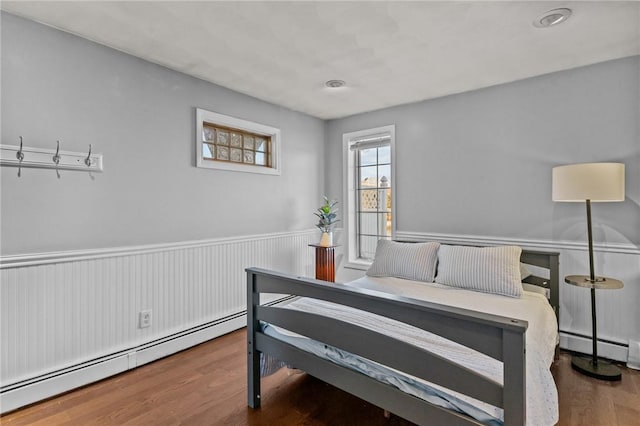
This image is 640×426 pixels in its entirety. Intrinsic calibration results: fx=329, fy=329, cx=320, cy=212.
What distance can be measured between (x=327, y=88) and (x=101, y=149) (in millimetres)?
2016

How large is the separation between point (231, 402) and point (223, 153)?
7.13ft

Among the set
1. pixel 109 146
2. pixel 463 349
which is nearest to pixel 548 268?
pixel 463 349

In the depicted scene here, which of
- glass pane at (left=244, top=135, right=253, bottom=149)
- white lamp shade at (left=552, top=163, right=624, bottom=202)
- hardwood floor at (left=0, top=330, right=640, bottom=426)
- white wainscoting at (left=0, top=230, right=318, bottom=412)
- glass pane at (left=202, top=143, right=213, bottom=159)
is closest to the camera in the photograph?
hardwood floor at (left=0, top=330, right=640, bottom=426)

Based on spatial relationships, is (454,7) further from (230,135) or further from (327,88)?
(230,135)

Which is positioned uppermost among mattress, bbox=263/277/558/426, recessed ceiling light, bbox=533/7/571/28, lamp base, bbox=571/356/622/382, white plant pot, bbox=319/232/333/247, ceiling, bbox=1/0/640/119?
ceiling, bbox=1/0/640/119

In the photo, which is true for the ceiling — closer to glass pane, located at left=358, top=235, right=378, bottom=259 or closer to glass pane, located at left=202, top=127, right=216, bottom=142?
glass pane, located at left=202, top=127, right=216, bottom=142

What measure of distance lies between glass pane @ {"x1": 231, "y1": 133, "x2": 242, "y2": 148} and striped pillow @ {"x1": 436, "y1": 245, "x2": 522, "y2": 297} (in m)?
2.30

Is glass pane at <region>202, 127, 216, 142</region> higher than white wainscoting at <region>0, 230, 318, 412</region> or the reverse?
higher

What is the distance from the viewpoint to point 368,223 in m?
4.28

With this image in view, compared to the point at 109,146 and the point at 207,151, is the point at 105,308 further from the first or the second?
the point at 207,151

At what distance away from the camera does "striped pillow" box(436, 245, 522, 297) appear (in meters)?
2.49

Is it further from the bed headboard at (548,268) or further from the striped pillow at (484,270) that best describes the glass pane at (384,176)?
the bed headboard at (548,268)

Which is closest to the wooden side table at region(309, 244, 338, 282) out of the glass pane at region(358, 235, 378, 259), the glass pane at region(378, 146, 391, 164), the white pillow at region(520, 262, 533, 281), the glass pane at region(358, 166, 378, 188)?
the glass pane at region(358, 235, 378, 259)

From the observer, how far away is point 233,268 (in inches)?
129
